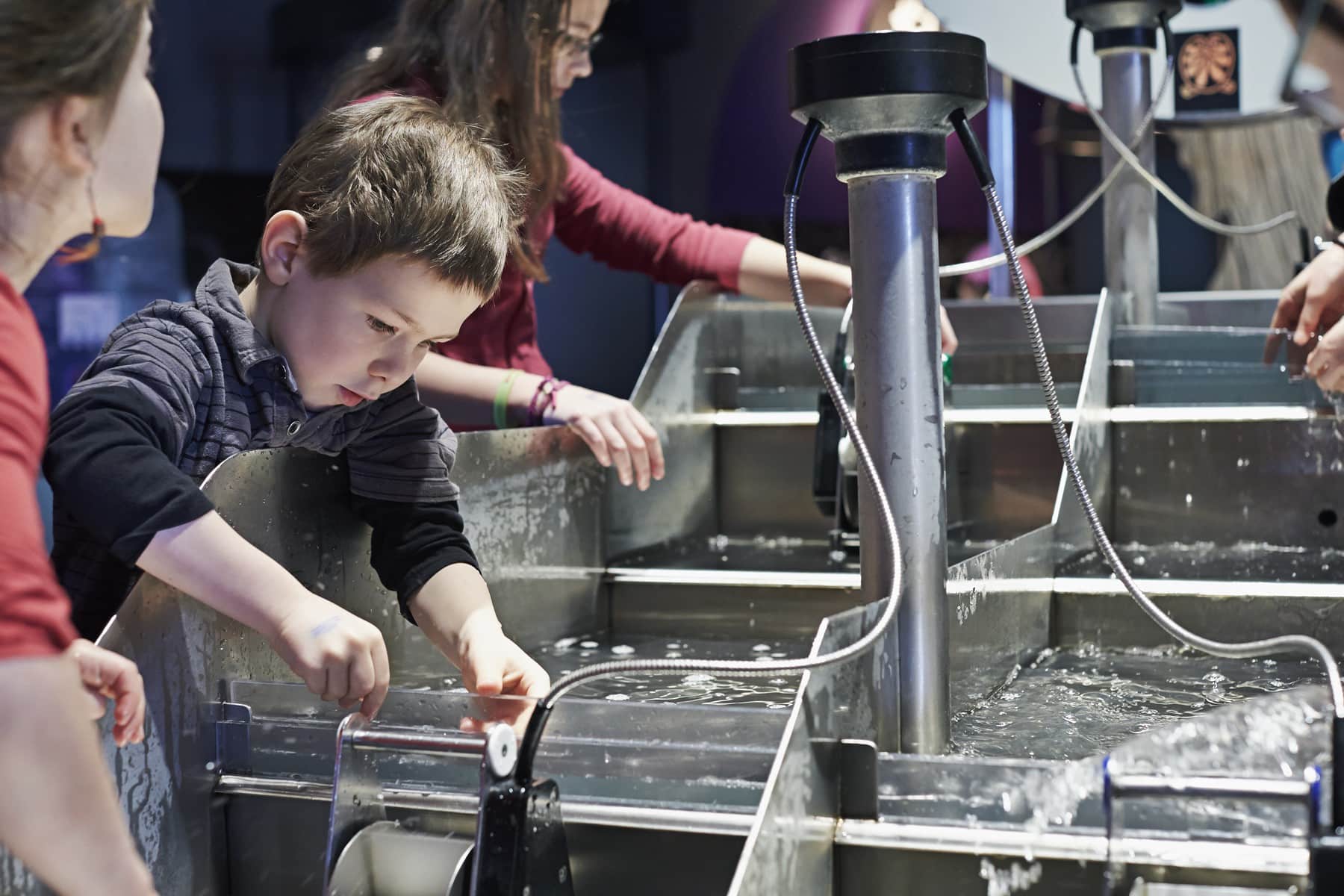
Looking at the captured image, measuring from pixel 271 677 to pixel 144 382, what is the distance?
0.81 feet

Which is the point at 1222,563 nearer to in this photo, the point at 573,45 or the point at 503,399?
the point at 503,399

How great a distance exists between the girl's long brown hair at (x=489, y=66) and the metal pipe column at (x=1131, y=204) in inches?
39.7

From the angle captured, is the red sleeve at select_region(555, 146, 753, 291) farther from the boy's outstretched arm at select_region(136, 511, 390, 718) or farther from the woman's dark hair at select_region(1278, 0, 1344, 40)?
the boy's outstretched arm at select_region(136, 511, 390, 718)

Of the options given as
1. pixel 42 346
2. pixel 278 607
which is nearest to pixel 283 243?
pixel 278 607

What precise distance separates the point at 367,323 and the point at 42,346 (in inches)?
19.7

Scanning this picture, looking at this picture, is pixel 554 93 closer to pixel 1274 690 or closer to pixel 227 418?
pixel 227 418

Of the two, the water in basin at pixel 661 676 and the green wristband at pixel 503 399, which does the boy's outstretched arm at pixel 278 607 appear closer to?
the water in basin at pixel 661 676

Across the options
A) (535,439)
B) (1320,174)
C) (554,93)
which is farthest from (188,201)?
(1320,174)

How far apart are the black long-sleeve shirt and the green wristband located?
0.27 meters

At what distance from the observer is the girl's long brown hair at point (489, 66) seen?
155 centimetres

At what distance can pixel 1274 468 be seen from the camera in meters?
1.71

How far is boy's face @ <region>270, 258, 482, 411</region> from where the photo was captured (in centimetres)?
100

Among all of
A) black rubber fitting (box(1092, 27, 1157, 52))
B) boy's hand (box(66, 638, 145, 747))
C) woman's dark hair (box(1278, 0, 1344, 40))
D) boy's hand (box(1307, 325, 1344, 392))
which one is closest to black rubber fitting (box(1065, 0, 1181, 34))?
black rubber fitting (box(1092, 27, 1157, 52))

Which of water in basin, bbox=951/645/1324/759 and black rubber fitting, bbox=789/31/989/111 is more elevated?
black rubber fitting, bbox=789/31/989/111
